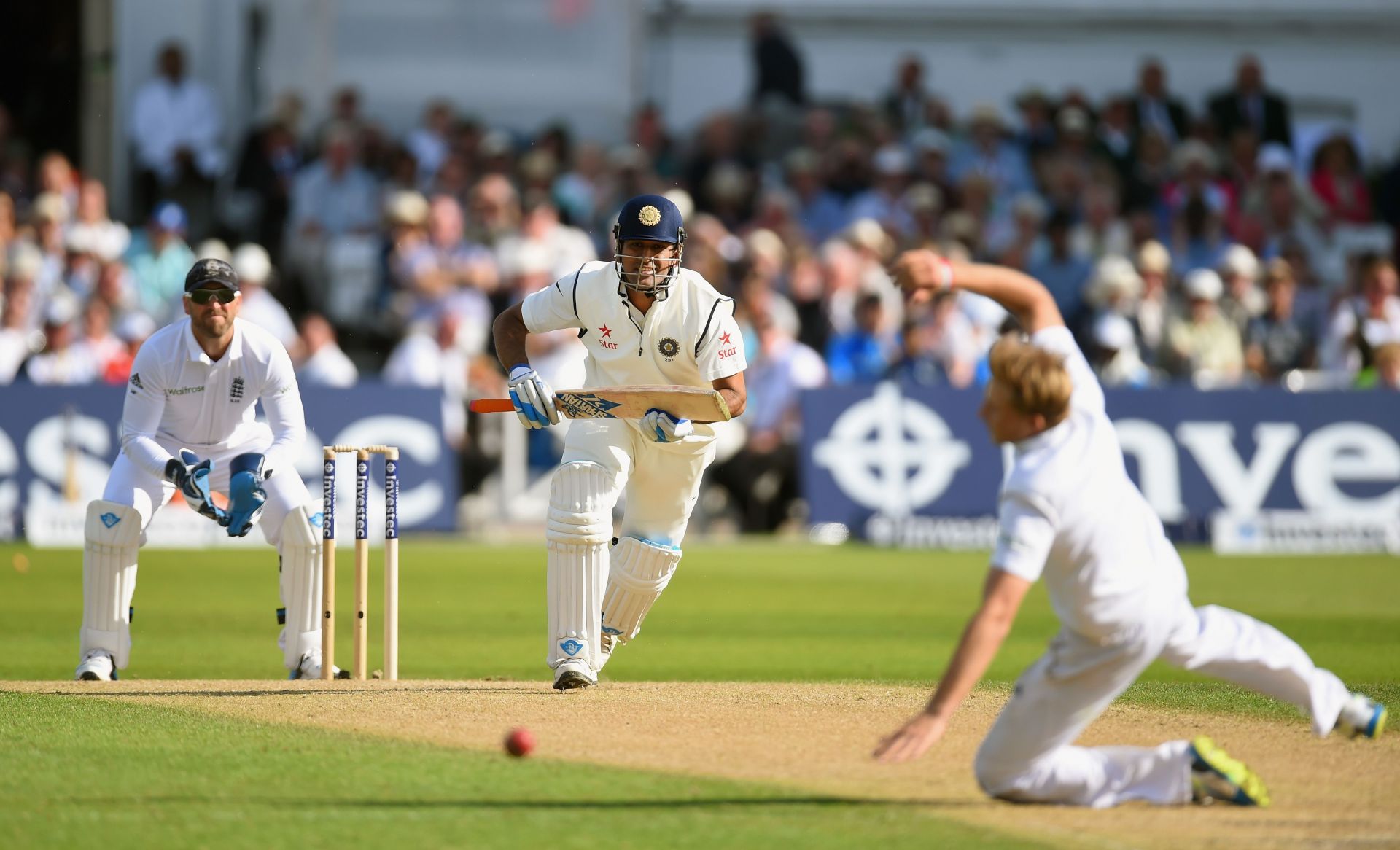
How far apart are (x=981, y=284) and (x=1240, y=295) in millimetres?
12407

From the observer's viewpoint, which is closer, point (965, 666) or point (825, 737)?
point (965, 666)

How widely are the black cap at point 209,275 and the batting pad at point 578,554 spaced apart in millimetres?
1778

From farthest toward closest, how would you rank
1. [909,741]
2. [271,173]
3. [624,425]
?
[271,173]
[624,425]
[909,741]

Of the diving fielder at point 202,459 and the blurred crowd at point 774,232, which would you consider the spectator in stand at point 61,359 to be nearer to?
the blurred crowd at point 774,232

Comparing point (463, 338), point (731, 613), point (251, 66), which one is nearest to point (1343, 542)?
point (731, 613)

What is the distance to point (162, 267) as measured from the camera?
676 inches

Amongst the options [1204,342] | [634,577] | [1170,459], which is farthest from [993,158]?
[634,577]

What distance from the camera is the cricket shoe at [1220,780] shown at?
5430mm

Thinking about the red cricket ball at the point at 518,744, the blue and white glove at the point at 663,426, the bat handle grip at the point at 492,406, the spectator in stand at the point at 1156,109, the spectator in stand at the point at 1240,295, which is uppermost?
the spectator in stand at the point at 1156,109

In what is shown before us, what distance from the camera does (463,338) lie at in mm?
16484

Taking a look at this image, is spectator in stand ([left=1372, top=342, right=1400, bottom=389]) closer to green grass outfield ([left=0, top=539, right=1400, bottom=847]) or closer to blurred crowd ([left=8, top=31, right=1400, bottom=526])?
blurred crowd ([left=8, top=31, right=1400, bottom=526])

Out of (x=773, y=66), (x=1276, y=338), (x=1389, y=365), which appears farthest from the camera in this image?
(x=773, y=66)

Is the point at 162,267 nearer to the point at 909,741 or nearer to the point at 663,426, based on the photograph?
the point at 663,426

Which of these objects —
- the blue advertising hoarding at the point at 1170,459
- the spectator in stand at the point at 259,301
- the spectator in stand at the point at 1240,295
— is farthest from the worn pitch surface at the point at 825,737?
the spectator in stand at the point at 1240,295
